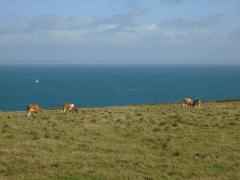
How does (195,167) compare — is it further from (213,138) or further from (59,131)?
(59,131)

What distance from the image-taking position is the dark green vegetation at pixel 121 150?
44.9 feet

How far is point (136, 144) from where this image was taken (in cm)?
1880

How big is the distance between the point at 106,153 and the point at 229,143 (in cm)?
585

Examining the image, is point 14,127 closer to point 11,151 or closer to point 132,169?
point 11,151

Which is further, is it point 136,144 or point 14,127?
point 14,127

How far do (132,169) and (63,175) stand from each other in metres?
2.35

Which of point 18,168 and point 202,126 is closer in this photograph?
point 18,168

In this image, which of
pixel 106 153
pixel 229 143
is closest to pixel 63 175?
pixel 106 153

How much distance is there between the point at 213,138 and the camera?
20.1m

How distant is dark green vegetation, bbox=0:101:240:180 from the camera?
13.7 meters

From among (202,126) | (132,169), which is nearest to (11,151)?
(132,169)

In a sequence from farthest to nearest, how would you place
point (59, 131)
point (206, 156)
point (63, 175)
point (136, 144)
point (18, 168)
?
point (59, 131) < point (136, 144) < point (206, 156) < point (18, 168) < point (63, 175)

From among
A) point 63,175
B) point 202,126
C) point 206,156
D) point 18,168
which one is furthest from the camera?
point 202,126

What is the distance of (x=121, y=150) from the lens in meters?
→ 17.4
